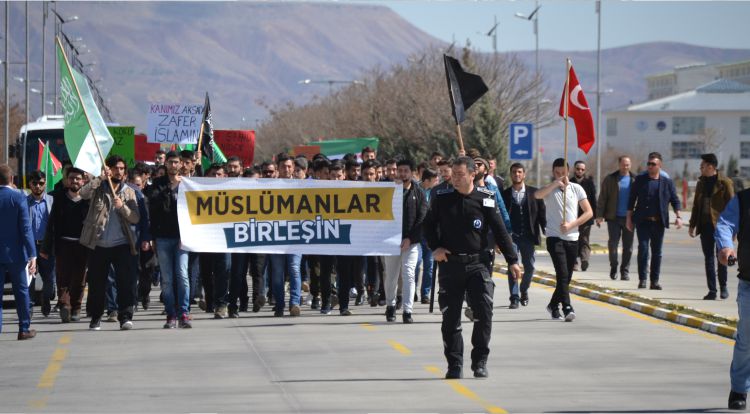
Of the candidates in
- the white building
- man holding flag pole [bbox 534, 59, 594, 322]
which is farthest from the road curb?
the white building

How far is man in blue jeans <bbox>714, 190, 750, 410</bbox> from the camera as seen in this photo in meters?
10.7

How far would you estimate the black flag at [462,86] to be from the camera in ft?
64.4

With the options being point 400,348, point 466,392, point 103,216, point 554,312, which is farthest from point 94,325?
point 466,392

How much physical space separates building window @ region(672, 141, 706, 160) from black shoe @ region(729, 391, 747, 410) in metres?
152

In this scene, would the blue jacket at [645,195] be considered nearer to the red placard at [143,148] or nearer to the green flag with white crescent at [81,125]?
the green flag with white crescent at [81,125]

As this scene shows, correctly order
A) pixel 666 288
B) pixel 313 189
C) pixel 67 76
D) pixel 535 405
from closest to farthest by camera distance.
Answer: pixel 535 405 → pixel 67 76 → pixel 313 189 → pixel 666 288

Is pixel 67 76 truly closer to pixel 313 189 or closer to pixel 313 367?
pixel 313 189

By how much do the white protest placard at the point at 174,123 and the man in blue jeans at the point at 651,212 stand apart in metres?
8.14

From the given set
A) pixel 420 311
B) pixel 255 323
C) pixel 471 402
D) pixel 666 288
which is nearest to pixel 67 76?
pixel 255 323

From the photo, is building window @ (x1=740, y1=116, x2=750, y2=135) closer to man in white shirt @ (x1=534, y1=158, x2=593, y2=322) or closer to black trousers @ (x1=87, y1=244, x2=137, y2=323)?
man in white shirt @ (x1=534, y1=158, x2=593, y2=322)

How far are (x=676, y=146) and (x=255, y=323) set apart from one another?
511 ft

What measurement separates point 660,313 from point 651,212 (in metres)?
4.20

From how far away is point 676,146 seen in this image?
16888 centimetres

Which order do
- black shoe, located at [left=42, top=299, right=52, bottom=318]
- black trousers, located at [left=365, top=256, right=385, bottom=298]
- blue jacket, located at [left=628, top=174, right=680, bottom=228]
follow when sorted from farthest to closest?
1. blue jacket, located at [left=628, top=174, right=680, bottom=228]
2. black trousers, located at [left=365, top=256, right=385, bottom=298]
3. black shoe, located at [left=42, top=299, right=52, bottom=318]
